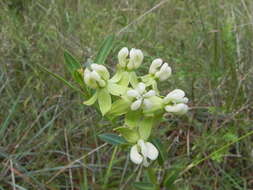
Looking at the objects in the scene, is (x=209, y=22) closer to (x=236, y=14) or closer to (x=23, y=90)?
(x=236, y=14)

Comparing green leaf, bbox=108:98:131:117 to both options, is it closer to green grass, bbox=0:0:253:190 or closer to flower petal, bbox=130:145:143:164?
flower petal, bbox=130:145:143:164

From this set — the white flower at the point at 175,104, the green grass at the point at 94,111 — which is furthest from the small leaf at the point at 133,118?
the green grass at the point at 94,111

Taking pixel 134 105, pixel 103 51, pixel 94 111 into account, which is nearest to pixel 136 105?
pixel 134 105

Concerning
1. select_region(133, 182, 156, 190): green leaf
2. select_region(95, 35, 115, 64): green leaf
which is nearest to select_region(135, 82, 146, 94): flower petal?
select_region(95, 35, 115, 64): green leaf

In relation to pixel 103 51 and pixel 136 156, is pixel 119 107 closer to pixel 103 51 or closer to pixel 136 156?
pixel 136 156

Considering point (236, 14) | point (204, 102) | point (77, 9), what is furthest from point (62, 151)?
point (236, 14)
